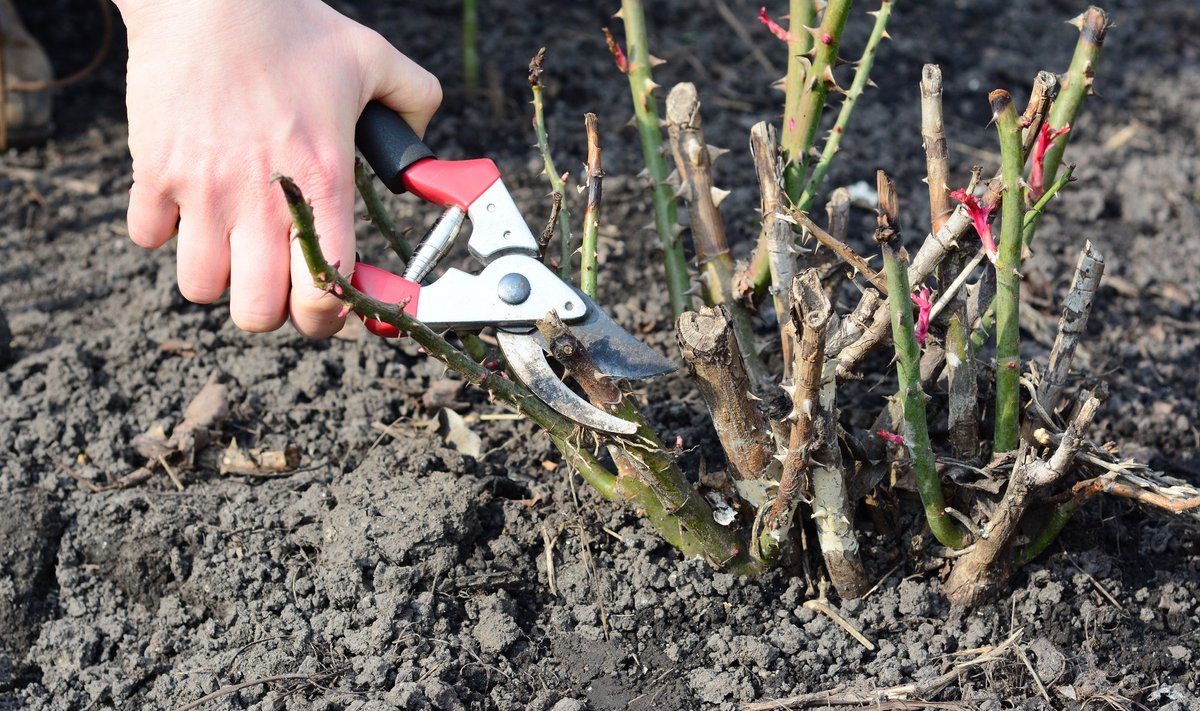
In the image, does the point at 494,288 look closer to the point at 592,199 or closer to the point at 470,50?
the point at 592,199

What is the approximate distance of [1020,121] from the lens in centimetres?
150

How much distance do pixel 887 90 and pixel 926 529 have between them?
2.01m

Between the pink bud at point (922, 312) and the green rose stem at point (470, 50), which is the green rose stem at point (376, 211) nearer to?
the pink bud at point (922, 312)

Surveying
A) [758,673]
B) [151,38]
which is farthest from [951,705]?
[151,38]

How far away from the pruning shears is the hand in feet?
0.29

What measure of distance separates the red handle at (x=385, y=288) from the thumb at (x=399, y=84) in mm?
293

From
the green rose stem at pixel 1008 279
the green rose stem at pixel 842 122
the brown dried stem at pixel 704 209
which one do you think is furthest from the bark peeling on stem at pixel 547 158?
the green rose stem at pixel 1008 279

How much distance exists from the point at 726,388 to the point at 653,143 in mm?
622

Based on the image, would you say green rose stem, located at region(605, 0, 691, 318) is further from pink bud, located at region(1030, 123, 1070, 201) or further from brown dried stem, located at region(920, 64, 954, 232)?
pink bud, located at region(1030, 123, 1070, 201)

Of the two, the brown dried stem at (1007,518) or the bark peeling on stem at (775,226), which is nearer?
the brown dried stem at (1007,518)

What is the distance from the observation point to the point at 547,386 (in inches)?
65.6

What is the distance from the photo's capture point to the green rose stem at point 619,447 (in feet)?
4.90

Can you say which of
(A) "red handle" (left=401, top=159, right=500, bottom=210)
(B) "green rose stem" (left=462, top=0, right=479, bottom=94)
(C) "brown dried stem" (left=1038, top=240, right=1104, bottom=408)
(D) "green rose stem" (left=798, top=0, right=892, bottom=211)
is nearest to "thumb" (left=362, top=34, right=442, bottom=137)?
(A) "red handle" (left=401, top=159, right=500, bottom=210)

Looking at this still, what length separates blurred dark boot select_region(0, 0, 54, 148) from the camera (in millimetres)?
3098
